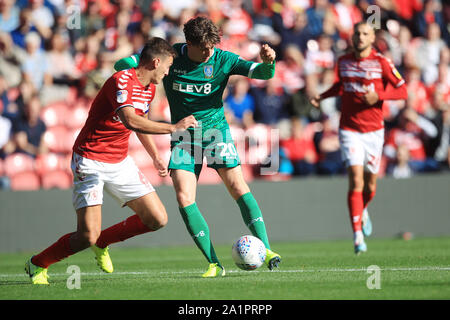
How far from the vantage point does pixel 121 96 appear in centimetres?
713

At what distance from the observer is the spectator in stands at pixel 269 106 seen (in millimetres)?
14656

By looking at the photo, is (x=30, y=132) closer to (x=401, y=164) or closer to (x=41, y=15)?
(x=41, y=15)

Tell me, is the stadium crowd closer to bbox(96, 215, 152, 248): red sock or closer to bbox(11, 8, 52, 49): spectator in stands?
bbox(11, 8, 52, 49): spectator in stands

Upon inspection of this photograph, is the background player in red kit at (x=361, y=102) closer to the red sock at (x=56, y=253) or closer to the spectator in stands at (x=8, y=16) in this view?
the red sock at (x=56, y=253)

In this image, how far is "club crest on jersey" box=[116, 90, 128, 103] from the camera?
712cm

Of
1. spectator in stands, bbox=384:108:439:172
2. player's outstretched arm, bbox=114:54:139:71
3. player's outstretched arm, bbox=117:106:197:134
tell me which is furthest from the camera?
spectator in stands, bbox=384:108:439:172

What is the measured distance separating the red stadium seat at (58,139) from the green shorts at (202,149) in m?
5.99

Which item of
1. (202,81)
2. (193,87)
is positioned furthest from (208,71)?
(193,87)

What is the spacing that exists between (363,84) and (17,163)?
6.18 m

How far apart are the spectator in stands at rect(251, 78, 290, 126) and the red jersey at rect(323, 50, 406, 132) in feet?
13.0

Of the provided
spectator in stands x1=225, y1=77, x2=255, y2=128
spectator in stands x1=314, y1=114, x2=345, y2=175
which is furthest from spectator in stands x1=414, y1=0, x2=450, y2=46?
spectator in stands x1=225, y1=77, x2=255, y2=128

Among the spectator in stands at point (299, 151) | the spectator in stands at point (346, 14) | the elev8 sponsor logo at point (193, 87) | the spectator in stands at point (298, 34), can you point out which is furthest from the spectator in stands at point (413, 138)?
the elev8 sponsor logo at point (193, 87)
